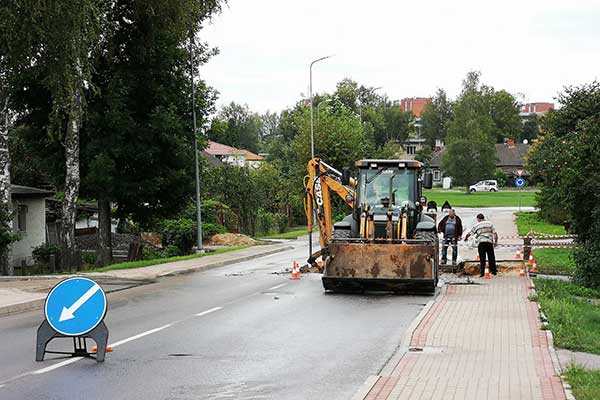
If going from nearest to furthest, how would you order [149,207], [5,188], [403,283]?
[403,283] < [5,188] < [149,207]

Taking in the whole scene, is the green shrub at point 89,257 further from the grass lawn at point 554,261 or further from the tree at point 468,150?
the tree at point 468,150

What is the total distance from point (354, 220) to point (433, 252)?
329cm

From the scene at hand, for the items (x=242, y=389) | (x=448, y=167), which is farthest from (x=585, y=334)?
(x=448, y=167)

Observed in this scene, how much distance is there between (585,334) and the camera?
12.8 meters

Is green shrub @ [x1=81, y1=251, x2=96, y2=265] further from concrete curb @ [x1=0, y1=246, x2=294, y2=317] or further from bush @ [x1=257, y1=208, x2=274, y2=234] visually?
bush @ [x1=257, y1=208, x2=274, y2=234]

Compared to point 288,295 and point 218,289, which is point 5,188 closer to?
point 218,289

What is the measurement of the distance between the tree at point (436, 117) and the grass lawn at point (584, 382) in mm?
150843

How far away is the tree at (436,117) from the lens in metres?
159

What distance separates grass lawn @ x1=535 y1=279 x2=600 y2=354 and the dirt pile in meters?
22.9

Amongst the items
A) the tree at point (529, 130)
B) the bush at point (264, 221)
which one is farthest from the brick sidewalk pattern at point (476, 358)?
the tree at point (529, 130)

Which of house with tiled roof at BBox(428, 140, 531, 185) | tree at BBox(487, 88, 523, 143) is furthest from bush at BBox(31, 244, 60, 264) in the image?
tree at BBox(487, 88, 523, 143)

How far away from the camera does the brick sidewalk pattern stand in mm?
8914

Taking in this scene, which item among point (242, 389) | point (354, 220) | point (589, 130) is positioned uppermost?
point (589, 130)

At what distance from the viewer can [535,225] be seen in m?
49.9
